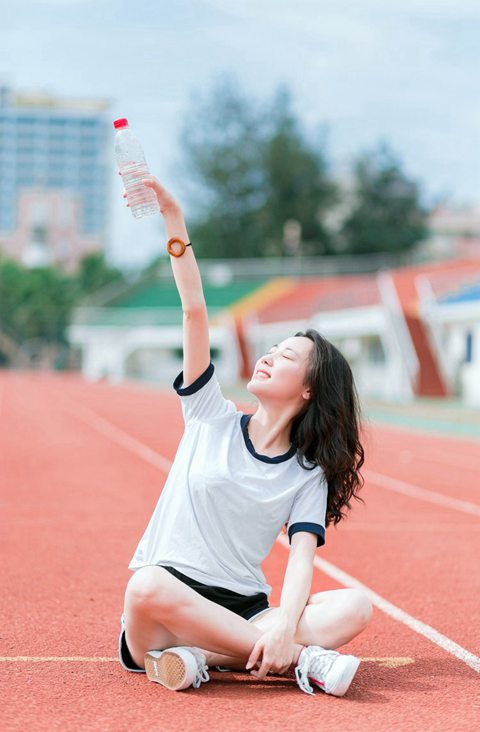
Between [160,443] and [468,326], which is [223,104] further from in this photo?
[160,443]

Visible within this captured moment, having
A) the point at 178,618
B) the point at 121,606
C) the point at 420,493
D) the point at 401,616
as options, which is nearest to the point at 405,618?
the point at 401,616

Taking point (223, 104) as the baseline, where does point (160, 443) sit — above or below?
below

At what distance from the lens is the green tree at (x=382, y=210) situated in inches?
2886

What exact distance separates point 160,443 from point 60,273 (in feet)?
240

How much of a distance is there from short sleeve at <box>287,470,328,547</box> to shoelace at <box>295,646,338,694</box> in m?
0.41

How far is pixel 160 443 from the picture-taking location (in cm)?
1908

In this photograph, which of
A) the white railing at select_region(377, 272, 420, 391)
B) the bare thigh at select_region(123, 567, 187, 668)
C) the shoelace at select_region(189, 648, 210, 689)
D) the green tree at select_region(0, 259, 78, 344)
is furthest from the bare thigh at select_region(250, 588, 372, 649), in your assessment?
the green tree at select_region(0, 259, 78, 344)

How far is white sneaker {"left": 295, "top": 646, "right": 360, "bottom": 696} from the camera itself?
4.19 m

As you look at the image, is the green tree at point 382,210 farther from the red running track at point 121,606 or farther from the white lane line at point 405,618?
the white lane line at point 405,618

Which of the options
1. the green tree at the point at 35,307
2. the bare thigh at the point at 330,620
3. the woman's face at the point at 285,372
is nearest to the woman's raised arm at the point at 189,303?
the woman's face at the point at 285,372

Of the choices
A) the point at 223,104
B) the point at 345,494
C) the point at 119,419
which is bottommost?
the point at 119,419

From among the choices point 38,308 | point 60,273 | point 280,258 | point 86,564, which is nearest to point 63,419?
point 86,564

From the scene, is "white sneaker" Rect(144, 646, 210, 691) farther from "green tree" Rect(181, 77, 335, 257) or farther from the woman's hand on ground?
"green tree" Rect(181, 77, 335, 257)

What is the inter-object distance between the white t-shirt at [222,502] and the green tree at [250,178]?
232ft
